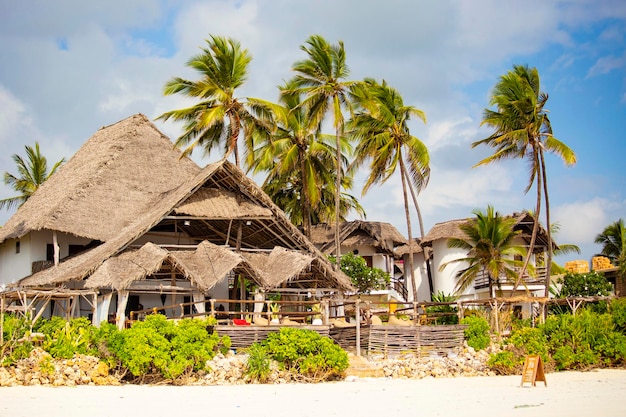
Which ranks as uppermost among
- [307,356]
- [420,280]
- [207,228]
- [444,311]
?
[207,228]

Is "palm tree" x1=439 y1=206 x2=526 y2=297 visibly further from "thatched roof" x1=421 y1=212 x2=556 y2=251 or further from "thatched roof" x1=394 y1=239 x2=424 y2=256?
"thatched roof" x1=394 y1=239 x2=424 y2=256

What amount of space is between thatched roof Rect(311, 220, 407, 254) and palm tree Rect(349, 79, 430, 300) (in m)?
5.62

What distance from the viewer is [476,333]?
2258 cm

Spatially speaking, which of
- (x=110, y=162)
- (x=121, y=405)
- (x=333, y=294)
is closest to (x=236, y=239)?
(x=333, y=294)

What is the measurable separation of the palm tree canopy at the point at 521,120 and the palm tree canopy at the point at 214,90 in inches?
368

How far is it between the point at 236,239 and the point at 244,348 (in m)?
5.58

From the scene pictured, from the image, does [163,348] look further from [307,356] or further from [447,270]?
[447,270]

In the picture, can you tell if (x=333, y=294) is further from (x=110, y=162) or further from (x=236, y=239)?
(x=110, y=162)

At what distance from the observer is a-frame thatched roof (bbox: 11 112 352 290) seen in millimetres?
20984

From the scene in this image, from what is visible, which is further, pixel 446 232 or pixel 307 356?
pixel 446 232

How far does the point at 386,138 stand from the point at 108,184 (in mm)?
10848

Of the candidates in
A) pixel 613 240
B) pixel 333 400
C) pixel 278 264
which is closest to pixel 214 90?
pixel 278 264

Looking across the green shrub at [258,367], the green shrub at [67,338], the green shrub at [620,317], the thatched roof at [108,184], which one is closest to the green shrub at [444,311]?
the green shrub at [620,317]

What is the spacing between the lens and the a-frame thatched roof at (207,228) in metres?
21.0
